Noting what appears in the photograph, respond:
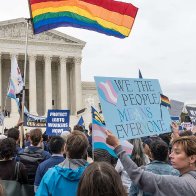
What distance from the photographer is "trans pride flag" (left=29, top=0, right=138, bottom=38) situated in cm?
899

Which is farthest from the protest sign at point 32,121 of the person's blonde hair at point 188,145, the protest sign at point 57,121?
the person's blonde hair at point 188,145

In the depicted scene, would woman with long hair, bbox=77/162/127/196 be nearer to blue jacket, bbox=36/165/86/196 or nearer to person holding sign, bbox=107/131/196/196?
person holding sign, bbox=107/131/196/196

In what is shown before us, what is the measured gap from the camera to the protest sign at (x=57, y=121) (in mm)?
12609

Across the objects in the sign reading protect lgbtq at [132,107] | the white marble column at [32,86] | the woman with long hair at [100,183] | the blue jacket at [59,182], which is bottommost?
the blue jacket at [59,182]

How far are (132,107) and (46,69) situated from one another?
4727cm

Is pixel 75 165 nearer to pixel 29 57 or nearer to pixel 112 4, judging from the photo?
pixel 112 4

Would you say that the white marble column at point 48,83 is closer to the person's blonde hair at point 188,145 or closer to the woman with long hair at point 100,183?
the person's blonde hair at point 188,145

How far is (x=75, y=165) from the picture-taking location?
161 inches

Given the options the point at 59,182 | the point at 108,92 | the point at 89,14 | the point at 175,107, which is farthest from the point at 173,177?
the point at 175,107

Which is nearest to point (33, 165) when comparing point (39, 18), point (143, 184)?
point (143, 184)

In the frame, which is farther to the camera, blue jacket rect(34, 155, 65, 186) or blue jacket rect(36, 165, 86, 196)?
blue jacket rect(34, 155, 65, 186)

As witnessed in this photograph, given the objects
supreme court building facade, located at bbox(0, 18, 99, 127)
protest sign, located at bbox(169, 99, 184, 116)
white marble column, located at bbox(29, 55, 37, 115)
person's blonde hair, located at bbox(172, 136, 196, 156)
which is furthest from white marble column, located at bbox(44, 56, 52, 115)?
person's blonde hair, located at bbox(172, 136, 196, 156)

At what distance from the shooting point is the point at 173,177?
10.3 ft

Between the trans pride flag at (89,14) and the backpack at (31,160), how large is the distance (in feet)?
13.2
